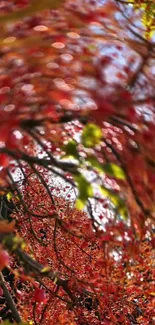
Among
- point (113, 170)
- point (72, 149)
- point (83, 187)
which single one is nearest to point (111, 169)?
point (113, 170)

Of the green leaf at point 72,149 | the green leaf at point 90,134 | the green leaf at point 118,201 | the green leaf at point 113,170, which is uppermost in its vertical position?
the green leaf at point 90,134

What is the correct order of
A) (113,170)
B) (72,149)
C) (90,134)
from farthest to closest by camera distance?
(72,149)
(90,134)
(113,170)

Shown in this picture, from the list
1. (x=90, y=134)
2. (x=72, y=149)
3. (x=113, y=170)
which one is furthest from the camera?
(x=72, y=149)

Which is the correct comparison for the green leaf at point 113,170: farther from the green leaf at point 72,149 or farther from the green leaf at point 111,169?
the green leaf at point 72,149

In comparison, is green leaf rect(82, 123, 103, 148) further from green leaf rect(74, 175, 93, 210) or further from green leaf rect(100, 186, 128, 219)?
green leaf rect(100, 186, 128, 219)

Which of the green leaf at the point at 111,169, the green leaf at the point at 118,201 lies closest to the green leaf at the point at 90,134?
the green leaf at the point at 111,169

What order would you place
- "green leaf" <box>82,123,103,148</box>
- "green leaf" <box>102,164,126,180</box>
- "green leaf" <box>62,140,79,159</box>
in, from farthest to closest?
"green leaf" <box>62,140,79,159</box> → "green leaf" <box>82,123,103,148</box> → "green leaf" <box>102,164,126,180</box>

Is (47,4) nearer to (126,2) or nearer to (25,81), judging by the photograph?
(25,81)

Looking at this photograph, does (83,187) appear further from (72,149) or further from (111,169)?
(72,149)

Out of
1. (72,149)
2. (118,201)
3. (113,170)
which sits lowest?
(118,201)

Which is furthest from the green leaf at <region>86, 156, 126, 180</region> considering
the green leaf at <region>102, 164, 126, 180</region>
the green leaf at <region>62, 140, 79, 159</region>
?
the green leaf at <region>62, 140, 79, 159</region>

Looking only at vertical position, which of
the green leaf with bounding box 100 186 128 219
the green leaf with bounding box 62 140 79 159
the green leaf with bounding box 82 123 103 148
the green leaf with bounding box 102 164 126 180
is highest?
the green leaf with bounding box 82 123 103 148

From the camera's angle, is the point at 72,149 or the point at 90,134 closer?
the point at 90,134

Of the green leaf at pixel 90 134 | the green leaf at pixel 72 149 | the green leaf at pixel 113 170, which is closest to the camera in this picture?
the green leaf at pixel 113 170
